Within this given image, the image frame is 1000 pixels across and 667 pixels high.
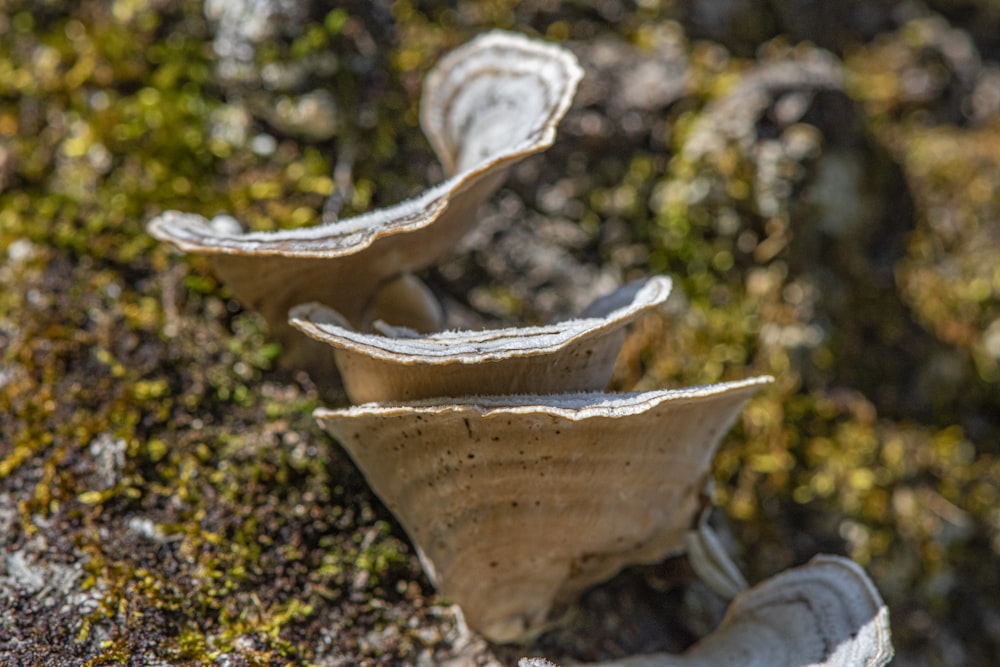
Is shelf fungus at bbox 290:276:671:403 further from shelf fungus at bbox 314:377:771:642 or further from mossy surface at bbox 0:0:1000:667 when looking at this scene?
mossy surface at bbox 0:0:1000:667

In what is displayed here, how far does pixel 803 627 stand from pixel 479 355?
117 cm

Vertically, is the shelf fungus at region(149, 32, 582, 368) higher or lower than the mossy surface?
higher

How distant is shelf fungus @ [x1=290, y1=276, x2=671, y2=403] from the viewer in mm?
1741

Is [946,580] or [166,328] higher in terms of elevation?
[166,328]

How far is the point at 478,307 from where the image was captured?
10.0 feet

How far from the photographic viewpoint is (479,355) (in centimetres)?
170

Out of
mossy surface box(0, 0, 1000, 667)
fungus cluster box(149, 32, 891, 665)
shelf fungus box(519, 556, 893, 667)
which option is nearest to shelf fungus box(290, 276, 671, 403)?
fungus cluster box(149, 32, 891, 665)

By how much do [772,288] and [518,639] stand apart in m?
1.77

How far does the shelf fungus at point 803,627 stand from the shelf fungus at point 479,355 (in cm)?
78

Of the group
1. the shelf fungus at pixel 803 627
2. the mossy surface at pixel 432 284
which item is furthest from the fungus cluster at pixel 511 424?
the mossy surface at pixel 432 284

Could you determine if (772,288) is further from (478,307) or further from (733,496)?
(478,307)

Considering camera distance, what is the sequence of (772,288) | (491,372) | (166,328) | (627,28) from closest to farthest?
(491,372) → (166,328) → (772,288) → (627,28)

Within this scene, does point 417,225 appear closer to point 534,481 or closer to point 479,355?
point 479,355

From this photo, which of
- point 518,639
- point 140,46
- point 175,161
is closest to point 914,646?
point 518,639
